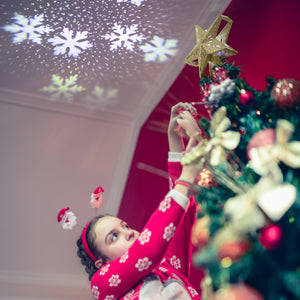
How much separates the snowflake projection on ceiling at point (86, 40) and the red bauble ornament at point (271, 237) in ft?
4.45

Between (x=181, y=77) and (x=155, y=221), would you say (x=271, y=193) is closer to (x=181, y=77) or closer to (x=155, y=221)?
(x=155, y=221)

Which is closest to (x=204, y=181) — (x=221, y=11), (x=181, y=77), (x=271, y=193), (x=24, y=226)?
(x=271, y=193)

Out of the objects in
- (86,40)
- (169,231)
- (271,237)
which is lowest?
(86,40)

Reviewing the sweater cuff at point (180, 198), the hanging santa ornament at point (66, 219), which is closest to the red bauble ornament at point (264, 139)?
the sweater cuff at point (180, 198)

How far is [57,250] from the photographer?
7.95ft

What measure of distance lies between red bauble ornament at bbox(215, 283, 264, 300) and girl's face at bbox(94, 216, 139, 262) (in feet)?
1.82

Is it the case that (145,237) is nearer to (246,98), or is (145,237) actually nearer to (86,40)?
(246,98)

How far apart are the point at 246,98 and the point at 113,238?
24.9 inches

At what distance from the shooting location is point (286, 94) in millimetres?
538

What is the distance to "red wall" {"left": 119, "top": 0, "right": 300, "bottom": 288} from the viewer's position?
37.3 inches

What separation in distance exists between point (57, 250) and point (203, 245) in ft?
7.28

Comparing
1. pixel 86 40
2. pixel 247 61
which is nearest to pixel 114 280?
pixel 247 61

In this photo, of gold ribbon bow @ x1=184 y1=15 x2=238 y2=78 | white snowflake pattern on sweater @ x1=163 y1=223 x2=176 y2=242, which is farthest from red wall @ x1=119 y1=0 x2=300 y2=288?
white snowflake pattern on sweater @ x1=163 y1=223 x2=176 y2=242

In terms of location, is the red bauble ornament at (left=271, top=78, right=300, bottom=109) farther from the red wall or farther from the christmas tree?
the red wall
